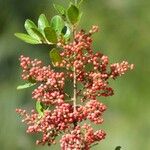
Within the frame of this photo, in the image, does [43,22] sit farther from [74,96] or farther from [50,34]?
[74,96]

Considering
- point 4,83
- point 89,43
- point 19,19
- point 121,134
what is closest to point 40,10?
point 19,19

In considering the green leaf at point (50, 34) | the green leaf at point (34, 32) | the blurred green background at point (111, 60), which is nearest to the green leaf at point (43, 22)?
the green leaf at point (34, 32)

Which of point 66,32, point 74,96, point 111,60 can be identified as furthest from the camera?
point 111,60

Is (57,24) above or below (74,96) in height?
above

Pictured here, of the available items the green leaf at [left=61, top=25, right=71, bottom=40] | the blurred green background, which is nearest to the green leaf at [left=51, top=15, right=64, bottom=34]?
the green leaf at [left=61, top=25, right=71, bottom=40]

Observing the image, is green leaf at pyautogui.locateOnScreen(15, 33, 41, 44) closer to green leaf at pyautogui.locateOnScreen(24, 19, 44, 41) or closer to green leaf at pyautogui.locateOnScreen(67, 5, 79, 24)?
green leaf at pyautogui.locateOnScreen(24, 19, 44, 41)

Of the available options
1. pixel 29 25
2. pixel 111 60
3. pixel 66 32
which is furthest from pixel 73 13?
pixel 111 60
